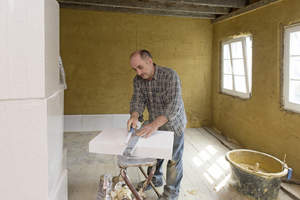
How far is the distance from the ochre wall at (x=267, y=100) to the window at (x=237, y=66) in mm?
163

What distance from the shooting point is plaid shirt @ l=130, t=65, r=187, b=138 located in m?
2.05

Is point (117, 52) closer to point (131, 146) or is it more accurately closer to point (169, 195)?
point (169, 195)

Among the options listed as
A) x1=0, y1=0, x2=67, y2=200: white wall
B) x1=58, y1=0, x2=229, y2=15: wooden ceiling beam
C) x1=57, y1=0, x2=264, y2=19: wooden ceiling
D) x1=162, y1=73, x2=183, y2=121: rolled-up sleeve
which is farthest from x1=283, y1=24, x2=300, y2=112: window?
x1=0, y1=0, x2=67, y2=200: white wall

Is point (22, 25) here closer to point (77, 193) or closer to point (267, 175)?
point (77, 193)

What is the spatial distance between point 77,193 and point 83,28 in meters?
3.38

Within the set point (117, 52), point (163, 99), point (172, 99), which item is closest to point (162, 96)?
point (163, 99)

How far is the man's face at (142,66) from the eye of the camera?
79.0 inches

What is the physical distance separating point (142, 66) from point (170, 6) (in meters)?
2.59

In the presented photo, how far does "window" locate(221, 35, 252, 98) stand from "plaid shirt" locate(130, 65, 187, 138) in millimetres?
2254

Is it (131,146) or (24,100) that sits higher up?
(24,100)

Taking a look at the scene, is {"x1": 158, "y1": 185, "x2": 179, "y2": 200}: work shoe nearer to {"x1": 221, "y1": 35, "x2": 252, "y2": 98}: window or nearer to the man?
the man

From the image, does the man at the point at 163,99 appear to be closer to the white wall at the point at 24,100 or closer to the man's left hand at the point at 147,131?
the man's left hand at the point at 147,131

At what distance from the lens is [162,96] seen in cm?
223

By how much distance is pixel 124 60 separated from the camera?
15.9 feet
